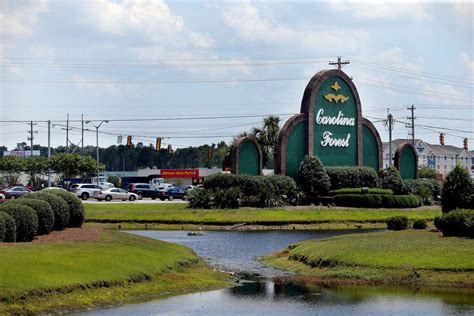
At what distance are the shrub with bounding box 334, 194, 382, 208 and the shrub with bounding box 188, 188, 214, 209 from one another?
41.0 feet

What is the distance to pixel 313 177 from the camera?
289 ft

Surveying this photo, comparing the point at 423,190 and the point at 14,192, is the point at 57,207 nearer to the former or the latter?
the point at 423,190

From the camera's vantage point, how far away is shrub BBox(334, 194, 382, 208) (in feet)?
288

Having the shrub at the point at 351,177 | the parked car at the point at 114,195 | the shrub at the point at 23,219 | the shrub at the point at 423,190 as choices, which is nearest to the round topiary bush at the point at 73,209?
the shrub at the point at 23,219

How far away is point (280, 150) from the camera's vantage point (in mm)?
88250

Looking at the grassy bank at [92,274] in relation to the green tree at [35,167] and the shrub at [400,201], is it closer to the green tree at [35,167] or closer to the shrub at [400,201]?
the shrub at [400,201]

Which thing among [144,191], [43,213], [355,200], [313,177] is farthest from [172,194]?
[43,213]

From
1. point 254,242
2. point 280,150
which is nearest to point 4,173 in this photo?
point 280,150

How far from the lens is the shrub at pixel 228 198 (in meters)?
83.2

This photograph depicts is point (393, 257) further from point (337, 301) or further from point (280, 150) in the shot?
point (280, 150)

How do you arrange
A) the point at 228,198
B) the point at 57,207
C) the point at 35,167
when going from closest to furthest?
the point at 57,207, the point at 228,198, the point at 35,167

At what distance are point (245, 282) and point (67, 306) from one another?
40.7 feet

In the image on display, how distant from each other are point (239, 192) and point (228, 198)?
1.20 meters

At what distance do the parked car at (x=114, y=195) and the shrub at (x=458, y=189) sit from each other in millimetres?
56639
